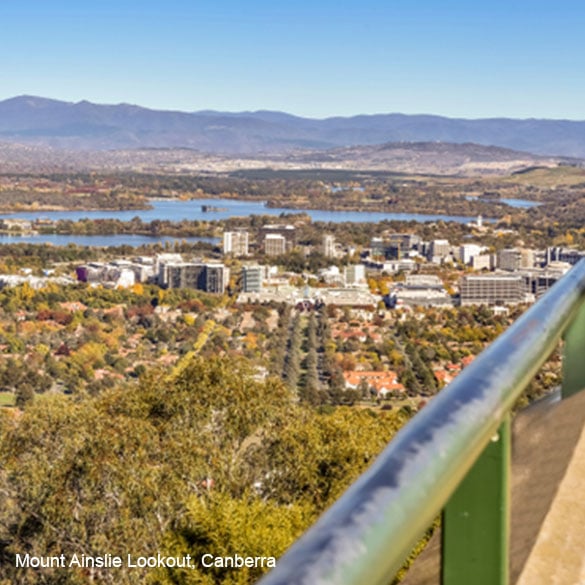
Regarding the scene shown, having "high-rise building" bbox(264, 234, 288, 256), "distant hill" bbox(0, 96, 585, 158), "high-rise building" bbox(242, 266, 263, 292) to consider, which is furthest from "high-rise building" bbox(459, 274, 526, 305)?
"distant hill" bbox(0, 96, 585, 158)

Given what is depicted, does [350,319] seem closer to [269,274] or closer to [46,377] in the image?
[269,274]

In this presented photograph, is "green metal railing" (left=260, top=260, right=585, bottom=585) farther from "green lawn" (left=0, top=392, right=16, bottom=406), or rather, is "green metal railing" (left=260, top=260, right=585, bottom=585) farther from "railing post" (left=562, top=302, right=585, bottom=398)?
"green lawn" (left=0, top=392, right=16, bottom=406)

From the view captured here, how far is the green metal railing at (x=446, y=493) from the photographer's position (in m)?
0.31

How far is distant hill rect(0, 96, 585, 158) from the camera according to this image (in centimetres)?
Result: 14512

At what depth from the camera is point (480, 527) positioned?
0.47 meters

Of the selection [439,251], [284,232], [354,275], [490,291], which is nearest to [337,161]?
[284,232]

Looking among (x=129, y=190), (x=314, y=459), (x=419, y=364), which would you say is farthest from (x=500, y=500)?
(x=129, y=190)

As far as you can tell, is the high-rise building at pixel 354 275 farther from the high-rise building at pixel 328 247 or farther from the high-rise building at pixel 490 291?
the high-rise building at pixel 328 247

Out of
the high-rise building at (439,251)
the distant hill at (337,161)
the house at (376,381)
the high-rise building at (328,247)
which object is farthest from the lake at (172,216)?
the distant hill at (337,161)

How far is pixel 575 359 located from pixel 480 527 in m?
0.61

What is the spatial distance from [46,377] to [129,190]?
1852 inches

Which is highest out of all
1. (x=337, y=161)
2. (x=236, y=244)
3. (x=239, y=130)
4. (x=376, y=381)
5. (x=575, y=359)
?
(x=239, y=130)

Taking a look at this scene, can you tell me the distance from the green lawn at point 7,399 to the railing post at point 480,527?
1148 centimetres

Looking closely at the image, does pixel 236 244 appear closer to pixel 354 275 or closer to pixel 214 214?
pixel 354 275
